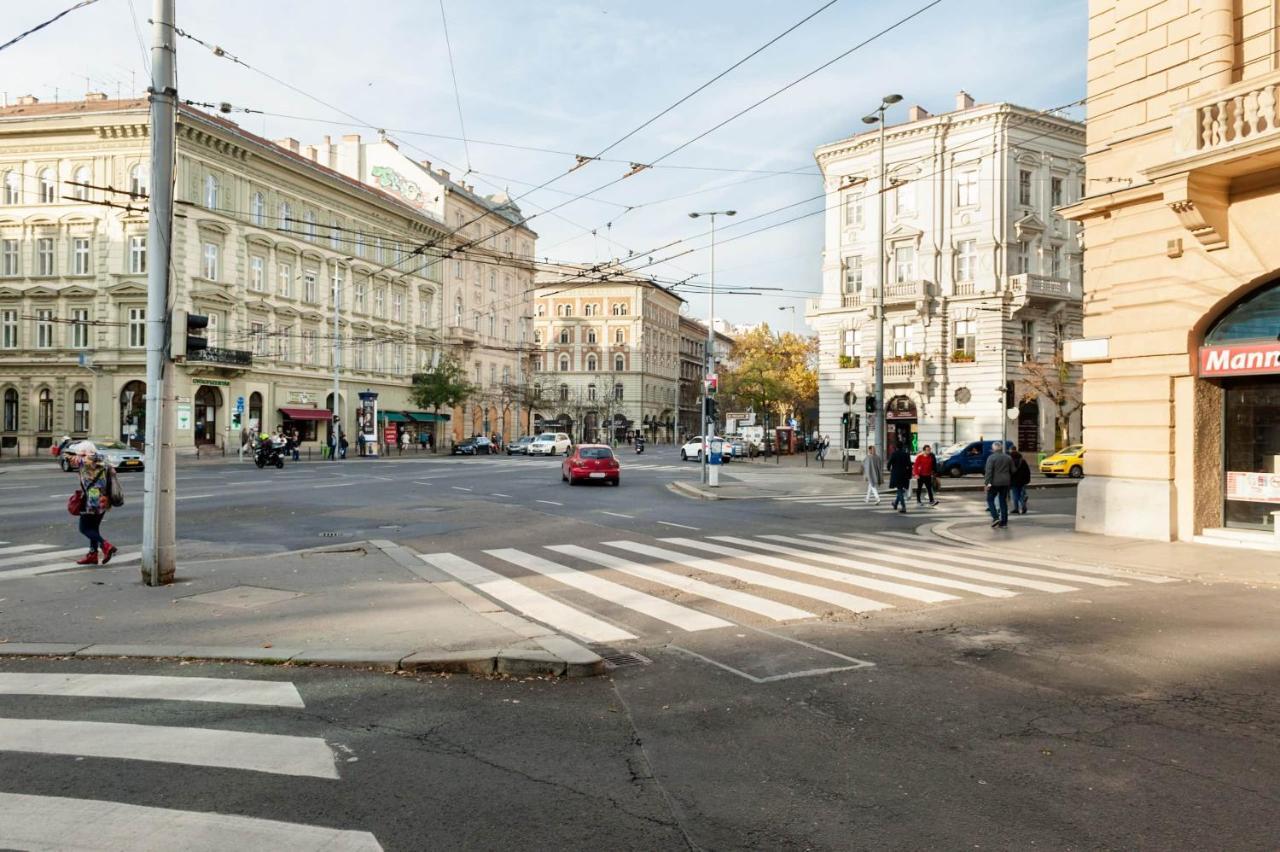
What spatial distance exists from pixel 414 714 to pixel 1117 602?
7.73 meters

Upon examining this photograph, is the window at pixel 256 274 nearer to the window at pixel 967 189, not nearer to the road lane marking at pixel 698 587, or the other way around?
the window at pixel 967 189

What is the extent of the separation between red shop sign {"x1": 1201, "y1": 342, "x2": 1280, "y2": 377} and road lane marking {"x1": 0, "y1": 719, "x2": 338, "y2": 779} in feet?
47.6

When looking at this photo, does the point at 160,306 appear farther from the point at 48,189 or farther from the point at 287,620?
the point at 48,189

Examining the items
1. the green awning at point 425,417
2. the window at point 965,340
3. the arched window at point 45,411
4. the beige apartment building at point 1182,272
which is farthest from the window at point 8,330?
the beige apartment building at point 1182,272

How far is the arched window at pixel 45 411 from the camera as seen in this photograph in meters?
46.2

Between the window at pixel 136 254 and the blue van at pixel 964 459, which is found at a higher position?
the window at pixel 136 254

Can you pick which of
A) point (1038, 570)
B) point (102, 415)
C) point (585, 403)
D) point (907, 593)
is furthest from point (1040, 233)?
point (585, 403)

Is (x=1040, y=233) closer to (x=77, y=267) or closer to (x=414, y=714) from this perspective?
(x=414, y=714)

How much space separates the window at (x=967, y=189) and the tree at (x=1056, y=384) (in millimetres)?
8819

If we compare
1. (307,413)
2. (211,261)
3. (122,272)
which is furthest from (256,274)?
(307,413)

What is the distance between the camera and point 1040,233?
4466 cm

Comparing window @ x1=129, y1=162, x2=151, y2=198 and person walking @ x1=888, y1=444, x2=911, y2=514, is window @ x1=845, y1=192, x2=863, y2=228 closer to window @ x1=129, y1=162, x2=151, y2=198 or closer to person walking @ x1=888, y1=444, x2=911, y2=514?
person walking @ x1=888, y1=444, x2=911, y2=514

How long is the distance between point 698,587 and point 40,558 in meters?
9.60

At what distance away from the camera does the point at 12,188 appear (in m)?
46.4
